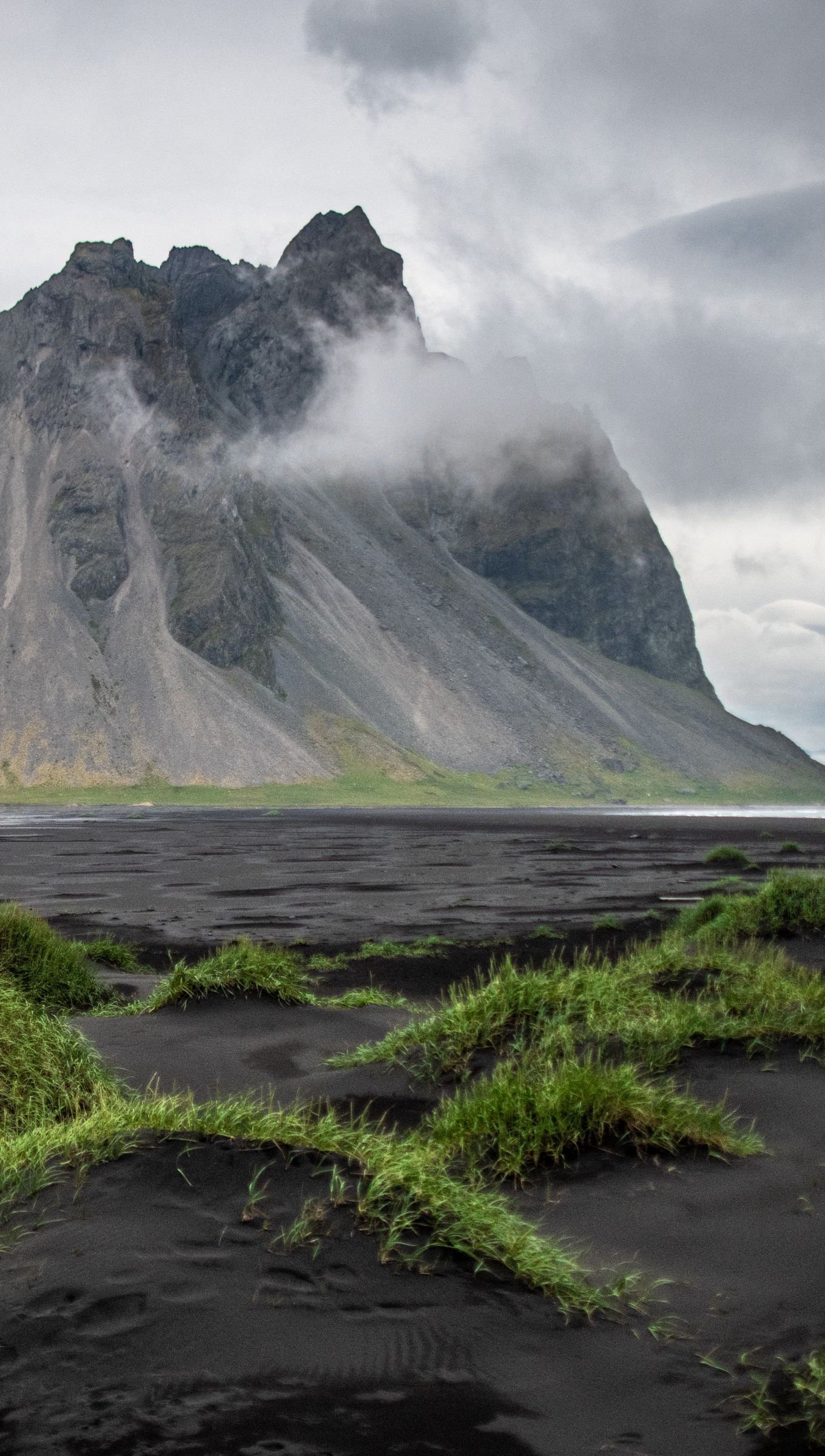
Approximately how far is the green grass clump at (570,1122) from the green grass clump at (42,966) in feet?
28.0

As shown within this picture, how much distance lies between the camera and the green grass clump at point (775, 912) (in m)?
22.6

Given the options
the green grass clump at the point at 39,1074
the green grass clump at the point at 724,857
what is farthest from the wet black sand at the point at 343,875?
the green grass clump at the point at 39,1074

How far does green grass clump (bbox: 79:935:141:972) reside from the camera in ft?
72.9

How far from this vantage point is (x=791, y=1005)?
12.4m

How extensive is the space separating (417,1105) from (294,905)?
79.1ft

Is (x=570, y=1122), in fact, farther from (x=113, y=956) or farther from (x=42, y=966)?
(x=113, y=956)

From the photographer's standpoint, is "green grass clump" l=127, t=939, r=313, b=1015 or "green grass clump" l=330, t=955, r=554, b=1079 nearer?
"green grass clump" l=330, t=955, r=554, b=1079

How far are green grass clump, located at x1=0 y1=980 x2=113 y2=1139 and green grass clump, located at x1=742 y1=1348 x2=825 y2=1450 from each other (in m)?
5.64

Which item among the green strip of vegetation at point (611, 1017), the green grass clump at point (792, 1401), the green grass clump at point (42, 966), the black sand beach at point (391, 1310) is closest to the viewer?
the black sand beach at point (391, 1310)

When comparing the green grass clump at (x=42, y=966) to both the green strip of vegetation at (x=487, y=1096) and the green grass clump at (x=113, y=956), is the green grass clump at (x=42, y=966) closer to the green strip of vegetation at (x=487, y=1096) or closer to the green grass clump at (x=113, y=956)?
the green strip of vegetation at (x=487, y=1096)

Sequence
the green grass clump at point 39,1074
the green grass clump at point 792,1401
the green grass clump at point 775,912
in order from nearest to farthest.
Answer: the green grass clump at point 792,1401
the green grass clump at point 39,1074
the green grass clump at point 775,912

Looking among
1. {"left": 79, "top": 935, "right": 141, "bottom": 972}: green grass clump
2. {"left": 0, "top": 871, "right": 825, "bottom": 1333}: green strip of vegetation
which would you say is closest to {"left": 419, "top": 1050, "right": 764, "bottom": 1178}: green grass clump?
{"left": 0, "top": 871, "right": 825, "bottom": 1333}: green strip of vegetation

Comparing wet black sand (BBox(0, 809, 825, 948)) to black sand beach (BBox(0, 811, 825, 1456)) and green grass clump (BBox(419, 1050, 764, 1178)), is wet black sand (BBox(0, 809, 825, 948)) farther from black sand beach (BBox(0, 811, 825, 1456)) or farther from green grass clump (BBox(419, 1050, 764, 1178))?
black sand beach (BBox(0, 811, 825, 1456))

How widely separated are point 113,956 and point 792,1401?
18921mm
